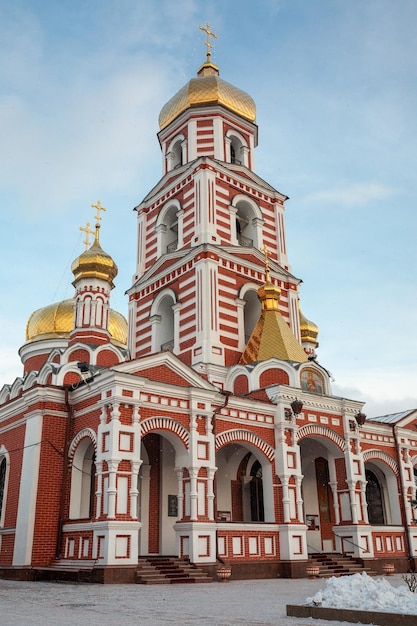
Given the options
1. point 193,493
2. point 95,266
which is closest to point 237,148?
point 95,266

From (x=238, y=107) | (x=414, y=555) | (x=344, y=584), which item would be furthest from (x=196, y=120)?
(x=344, y=584)

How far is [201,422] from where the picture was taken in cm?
1555

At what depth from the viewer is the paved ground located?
703 centimetres

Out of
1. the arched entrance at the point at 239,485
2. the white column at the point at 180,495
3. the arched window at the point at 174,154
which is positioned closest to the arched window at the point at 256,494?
the arched entrance at the point at 239,485

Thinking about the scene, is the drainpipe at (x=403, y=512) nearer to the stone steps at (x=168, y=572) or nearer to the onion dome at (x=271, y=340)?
the onion dome at (x=271, y=340)

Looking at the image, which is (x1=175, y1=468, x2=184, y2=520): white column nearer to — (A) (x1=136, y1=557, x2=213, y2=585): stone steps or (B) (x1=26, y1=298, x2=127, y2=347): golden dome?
(A) (x1=136, y1=557, x2=213, y2=585): stone steps

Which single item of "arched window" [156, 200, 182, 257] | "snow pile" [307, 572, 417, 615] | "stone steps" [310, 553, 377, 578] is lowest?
"snow pile" [307, 572, 417, 615]

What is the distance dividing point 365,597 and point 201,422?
28.5 feet

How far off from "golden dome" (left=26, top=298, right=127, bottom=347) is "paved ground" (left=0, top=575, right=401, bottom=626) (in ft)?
57.4

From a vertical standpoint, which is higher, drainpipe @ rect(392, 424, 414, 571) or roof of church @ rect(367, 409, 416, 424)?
roof of church @ rect(367, 409, 416, 424)

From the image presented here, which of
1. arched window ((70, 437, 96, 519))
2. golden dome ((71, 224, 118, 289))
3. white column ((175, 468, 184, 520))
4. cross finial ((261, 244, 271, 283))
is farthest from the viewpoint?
golden dome ((71, 224, 118, 289))

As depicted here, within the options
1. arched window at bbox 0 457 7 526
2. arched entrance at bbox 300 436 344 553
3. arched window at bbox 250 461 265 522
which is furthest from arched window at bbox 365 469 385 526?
arched window at bbox 0 457 7 526

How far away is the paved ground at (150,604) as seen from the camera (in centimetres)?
703

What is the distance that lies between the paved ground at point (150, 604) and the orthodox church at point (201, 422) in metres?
1.74
